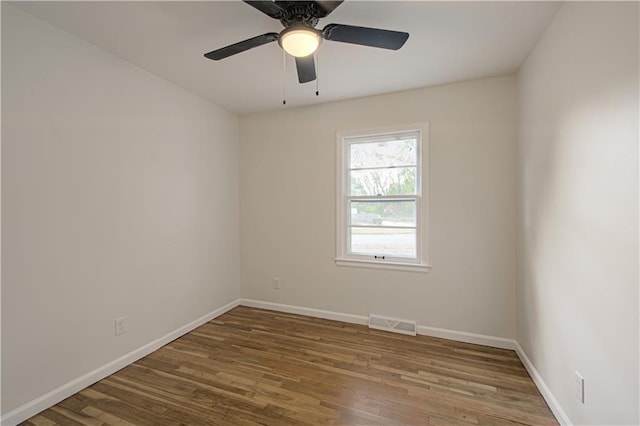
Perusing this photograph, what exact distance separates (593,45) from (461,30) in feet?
2.51

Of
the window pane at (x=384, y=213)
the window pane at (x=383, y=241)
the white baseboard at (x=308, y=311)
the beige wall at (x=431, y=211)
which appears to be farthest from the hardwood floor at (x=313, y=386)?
the window pane at (x=384, y=213)

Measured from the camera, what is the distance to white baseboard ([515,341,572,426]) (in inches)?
62.7

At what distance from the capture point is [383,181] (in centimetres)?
300

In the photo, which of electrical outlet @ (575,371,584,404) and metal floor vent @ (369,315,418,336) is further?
metal floor vent @ (369,315,418,336)

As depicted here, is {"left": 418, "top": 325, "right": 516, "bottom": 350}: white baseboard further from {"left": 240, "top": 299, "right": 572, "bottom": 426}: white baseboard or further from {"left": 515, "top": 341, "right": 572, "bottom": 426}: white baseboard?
{"left": 515, "top": 341, "right": 572, "bottom": 426}: white baseboard

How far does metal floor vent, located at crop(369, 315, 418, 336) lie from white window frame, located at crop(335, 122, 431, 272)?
0.55 m

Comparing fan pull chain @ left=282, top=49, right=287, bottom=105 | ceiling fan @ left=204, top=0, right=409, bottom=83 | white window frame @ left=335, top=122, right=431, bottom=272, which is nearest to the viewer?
ceiling fan @ left=204, top=0, right=409, bottom=83

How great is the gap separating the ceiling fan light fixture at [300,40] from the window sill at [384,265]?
2.16 metres

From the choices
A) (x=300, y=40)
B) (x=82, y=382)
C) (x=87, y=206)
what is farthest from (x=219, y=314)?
(x=300, y=40)

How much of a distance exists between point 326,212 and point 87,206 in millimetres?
2173

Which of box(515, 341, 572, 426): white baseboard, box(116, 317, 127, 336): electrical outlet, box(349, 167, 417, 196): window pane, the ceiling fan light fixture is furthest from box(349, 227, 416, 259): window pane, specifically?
box(116, 317, 127, 336): electrical outlet

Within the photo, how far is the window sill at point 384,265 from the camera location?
2775 millimetres

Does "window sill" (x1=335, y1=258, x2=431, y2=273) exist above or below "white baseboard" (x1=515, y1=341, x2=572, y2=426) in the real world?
above

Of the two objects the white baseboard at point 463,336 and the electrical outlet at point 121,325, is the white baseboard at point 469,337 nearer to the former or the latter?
the white baseboard at point 463,336
